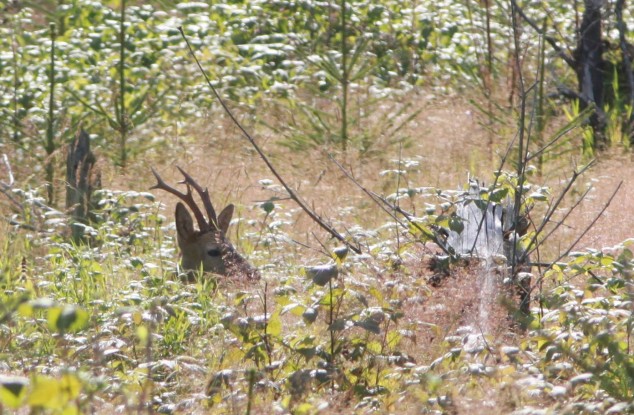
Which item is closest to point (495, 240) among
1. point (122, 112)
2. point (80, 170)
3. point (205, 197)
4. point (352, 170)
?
point (205, 197)

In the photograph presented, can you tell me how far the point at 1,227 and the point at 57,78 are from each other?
477 centimetres

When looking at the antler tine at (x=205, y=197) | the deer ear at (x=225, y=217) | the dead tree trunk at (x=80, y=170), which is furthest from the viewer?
the dead tree trunk at (x=80, y=170)

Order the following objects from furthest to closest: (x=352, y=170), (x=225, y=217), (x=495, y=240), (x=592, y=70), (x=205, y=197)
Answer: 1. (x=592, y=70)
2. (x=352, y=170)
3. (x=225, y=217)
4. (x=205, y=197)
5. (x=495, y=240)

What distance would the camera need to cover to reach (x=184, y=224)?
6.53 m

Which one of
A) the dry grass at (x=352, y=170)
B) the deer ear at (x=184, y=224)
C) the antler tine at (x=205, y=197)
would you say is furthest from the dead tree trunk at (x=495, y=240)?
the deer ear at (x=184, y=224)

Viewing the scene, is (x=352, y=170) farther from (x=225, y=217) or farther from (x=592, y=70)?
(x=225, y=217)

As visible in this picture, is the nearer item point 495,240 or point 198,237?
point 495,240

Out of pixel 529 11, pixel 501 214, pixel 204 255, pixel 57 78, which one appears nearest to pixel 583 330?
pixel 501 214

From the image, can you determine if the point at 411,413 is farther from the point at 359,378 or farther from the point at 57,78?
the point at 57,78

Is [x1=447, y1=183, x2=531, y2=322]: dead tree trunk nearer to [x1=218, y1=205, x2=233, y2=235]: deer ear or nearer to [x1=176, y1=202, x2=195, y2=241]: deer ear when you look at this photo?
[x1=218, y1=205, x2=233, y2=235]: deer ear

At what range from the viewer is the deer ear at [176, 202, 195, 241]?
6504 mm

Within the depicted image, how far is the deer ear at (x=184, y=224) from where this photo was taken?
650 cm

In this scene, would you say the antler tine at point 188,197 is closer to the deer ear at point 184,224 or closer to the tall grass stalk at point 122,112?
the deer ear at point 184,224

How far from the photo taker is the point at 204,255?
6.53 metres
